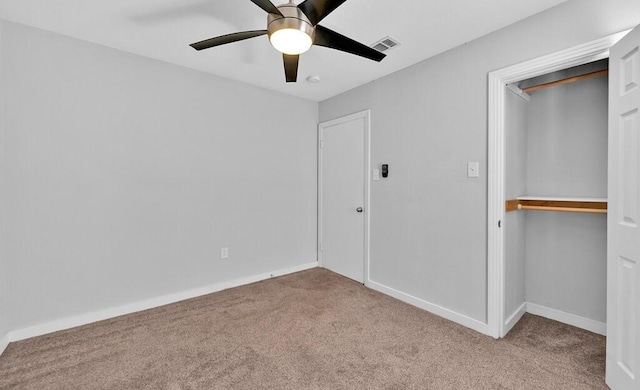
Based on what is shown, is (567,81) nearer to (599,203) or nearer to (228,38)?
(599,203)

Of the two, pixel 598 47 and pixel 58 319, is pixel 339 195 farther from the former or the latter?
pixel 58 319

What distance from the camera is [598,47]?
1.74 m

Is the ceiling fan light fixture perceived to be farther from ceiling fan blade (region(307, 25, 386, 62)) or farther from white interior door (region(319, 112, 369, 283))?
white interior door (region(319, 112, 369, 283))

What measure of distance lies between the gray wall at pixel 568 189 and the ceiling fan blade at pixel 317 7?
7.49ft

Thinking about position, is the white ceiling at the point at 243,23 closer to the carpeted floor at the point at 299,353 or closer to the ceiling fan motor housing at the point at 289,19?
the ceiling fan motor housing at the point at 289,19

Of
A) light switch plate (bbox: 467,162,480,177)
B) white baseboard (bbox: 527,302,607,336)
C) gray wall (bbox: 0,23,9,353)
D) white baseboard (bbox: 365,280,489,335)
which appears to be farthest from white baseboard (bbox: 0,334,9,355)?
white baseboard (bbox: 527,302,607,336)

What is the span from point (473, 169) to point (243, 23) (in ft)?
7.20

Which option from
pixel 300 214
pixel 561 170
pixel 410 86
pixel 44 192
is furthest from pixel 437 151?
pixel 44 192

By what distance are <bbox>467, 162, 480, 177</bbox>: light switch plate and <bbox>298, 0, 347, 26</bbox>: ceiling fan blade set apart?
5.54 ft

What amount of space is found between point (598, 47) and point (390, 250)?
2.26 meters

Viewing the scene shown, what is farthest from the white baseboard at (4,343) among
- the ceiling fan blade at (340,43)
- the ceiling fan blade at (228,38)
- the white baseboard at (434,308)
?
the white baseboard at (434,308)

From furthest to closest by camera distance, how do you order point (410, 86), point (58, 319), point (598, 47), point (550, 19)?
point (410, 86) → point (58, 319) → point (550, 19) → point (598, 47)

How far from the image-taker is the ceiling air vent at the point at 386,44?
7.68 feet

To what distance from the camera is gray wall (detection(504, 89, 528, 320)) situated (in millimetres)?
2344
